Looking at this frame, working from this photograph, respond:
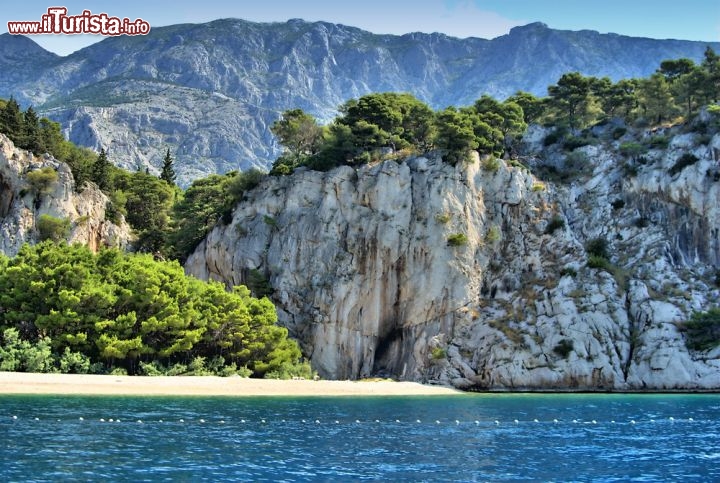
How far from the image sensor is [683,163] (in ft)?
277

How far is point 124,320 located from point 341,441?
32.6 metres

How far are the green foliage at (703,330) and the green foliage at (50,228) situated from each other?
6579 centimetres

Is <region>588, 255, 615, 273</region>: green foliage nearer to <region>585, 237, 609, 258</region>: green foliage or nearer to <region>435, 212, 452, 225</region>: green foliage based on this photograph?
<region>585, 237, 609, 258</region>: green foliage

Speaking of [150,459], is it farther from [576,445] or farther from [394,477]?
[576,445]

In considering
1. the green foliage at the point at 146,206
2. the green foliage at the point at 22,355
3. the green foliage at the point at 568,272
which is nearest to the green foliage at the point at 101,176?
the green foliage at the point at 146,206

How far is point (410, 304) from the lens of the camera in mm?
80625

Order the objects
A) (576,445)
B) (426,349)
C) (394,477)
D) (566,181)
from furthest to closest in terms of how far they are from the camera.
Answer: (566,181) < (426,349) < (576,445) < (394,477)

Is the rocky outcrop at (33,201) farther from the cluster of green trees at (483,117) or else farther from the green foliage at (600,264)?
the green foliage at (600,264)

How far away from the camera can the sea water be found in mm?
27344

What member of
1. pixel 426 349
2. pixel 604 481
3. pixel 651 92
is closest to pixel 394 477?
pixel 604 481

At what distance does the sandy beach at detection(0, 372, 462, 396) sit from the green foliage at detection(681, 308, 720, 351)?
23.4m

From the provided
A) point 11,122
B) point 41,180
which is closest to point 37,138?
point 11,122

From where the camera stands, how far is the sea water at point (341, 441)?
2734 centimetres

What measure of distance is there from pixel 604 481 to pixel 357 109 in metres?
71.4
